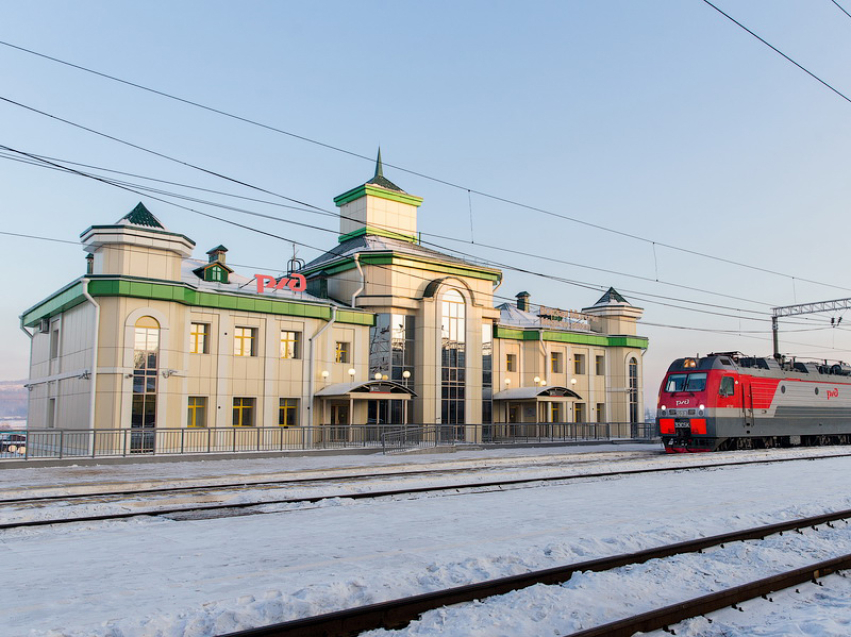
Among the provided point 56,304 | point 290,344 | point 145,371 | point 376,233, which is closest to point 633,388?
point 376,233

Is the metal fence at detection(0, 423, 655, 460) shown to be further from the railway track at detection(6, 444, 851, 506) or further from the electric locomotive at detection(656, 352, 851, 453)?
the electric locomotive at detection(656, 352, 851, 453)

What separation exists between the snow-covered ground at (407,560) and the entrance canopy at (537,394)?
978 inches

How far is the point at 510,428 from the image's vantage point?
41250mm

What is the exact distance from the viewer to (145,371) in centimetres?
2795

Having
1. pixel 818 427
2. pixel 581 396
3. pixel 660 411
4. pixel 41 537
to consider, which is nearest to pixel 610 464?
pixel 660 411

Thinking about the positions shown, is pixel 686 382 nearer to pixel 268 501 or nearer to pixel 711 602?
pixel 268 501

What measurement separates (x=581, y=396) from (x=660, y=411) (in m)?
19.4

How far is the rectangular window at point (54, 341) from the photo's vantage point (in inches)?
1251

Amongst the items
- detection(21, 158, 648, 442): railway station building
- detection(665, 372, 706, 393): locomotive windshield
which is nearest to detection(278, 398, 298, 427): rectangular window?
detection(21, 158, 648, 442): railway station building

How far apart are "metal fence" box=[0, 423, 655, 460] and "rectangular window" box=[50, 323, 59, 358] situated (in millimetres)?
5278

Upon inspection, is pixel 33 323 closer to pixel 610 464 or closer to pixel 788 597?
pixel 610 464

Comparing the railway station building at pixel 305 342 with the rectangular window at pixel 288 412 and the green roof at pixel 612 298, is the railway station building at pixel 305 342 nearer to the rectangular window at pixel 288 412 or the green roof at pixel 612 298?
the rectangular window at pixel 288 412

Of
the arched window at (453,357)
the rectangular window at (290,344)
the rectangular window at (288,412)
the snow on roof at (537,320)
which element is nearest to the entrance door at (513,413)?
the snow on roof at (537,320)

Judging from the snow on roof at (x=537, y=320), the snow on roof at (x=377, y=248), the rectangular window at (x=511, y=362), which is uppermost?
the snow on roof at (x=377, y=248)
